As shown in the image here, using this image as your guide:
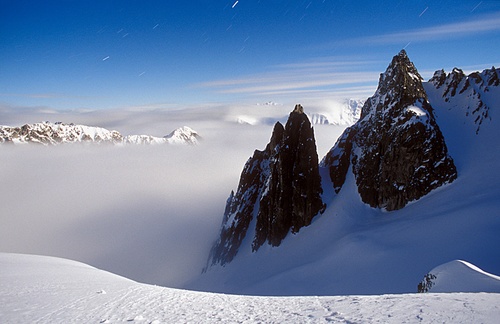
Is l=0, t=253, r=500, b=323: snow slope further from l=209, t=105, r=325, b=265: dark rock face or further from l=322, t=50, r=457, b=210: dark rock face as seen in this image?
l=209, t=105, r=325, b=265: dark rock face

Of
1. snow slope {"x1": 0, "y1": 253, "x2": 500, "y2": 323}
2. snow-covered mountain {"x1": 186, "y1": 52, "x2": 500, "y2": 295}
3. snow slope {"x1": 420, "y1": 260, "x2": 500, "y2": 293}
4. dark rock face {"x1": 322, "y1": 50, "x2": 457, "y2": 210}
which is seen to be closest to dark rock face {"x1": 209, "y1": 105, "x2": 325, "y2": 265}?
snow-covered mountain {"x1": 186, "y1": 52, "x2": 500, "y2": 295}

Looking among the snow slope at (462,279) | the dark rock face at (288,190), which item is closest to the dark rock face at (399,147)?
the dark rock face at (288,190)

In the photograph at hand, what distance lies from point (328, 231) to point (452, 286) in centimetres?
3936

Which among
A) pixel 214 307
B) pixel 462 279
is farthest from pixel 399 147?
pixel 214 307

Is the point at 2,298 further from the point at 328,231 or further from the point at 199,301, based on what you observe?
the point at 328,231

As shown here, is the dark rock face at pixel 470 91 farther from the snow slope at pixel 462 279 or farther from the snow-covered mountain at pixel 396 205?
the snow slope at pixel 462 279

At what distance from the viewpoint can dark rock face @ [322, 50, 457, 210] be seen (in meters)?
48.9

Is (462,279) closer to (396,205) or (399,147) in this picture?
(396,205)

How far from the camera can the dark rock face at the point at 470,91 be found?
5478 cm

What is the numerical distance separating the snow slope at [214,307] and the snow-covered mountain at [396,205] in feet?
77.8

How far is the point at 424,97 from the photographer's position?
2183 inches

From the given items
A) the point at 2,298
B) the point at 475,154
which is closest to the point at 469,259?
the point at 475,154

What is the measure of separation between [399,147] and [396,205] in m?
10.8

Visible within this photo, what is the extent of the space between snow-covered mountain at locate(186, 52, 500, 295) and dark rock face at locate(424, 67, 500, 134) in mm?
313
